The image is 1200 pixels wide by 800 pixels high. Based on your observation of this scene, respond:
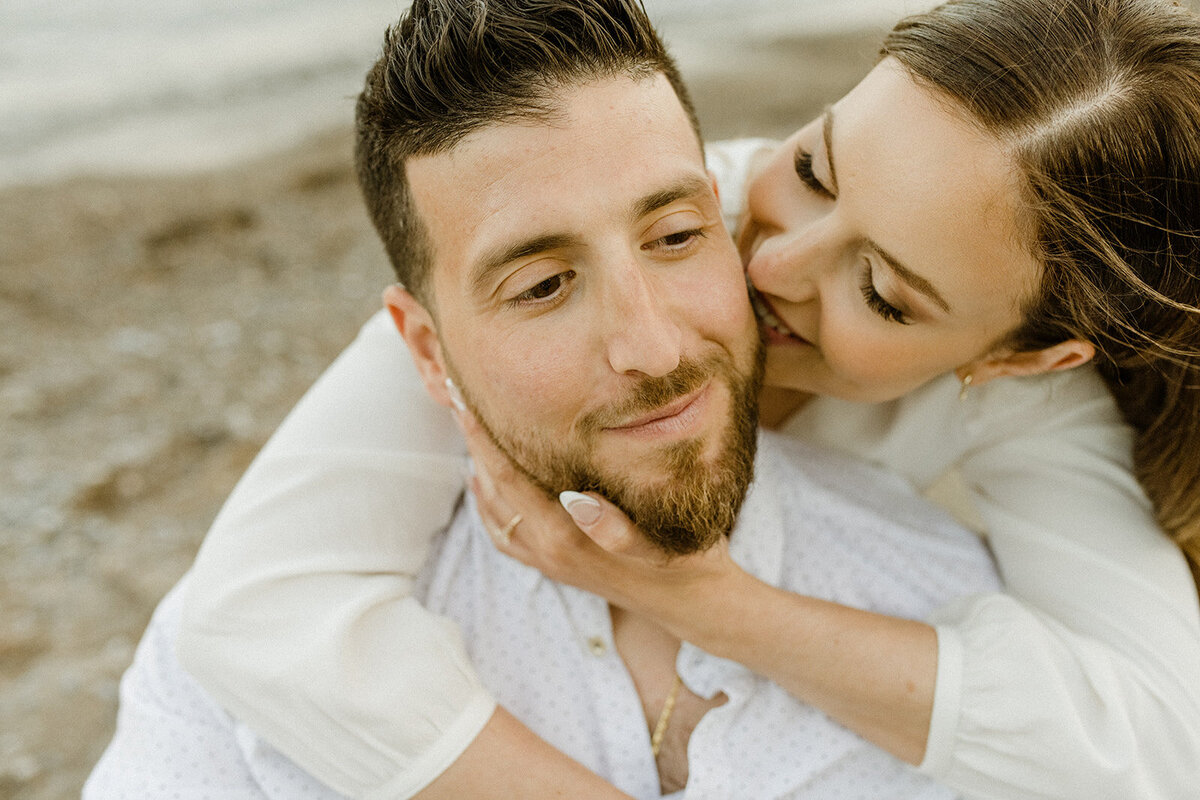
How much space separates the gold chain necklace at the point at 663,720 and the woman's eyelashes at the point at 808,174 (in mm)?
1329

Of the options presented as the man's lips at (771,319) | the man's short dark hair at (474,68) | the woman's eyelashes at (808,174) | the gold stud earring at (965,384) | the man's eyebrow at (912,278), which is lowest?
the gold stud earring at (965,384)

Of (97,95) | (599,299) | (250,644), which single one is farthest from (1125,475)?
(97,95)

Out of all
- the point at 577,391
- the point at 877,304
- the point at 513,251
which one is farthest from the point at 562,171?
the point at 877,304

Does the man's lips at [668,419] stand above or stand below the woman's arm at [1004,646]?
above

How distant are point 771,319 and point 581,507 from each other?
832 mm

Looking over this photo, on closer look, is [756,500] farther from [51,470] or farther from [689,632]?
[51,470]

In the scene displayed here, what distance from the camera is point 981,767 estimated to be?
7.25 ft

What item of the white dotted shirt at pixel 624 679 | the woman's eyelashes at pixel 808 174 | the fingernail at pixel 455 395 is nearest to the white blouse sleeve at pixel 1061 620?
the white dotted shirt at pixel 624 679

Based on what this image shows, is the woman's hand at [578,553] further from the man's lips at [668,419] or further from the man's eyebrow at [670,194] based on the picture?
the man's eyebrow at [670,194]

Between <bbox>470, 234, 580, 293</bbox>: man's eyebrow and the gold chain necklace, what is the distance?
1.20m

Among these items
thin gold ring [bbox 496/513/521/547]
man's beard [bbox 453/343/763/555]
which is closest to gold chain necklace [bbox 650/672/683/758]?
man's beard [bbox 453/343/763/555]

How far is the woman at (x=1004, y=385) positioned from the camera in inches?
79.1

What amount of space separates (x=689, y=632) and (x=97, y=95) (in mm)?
10565

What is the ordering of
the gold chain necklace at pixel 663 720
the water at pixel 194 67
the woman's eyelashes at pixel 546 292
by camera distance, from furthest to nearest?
the water at pixel 194 67 < the gold chain necklace at pixel 663 720 < the woman's eyelashes at pixel 546 292
